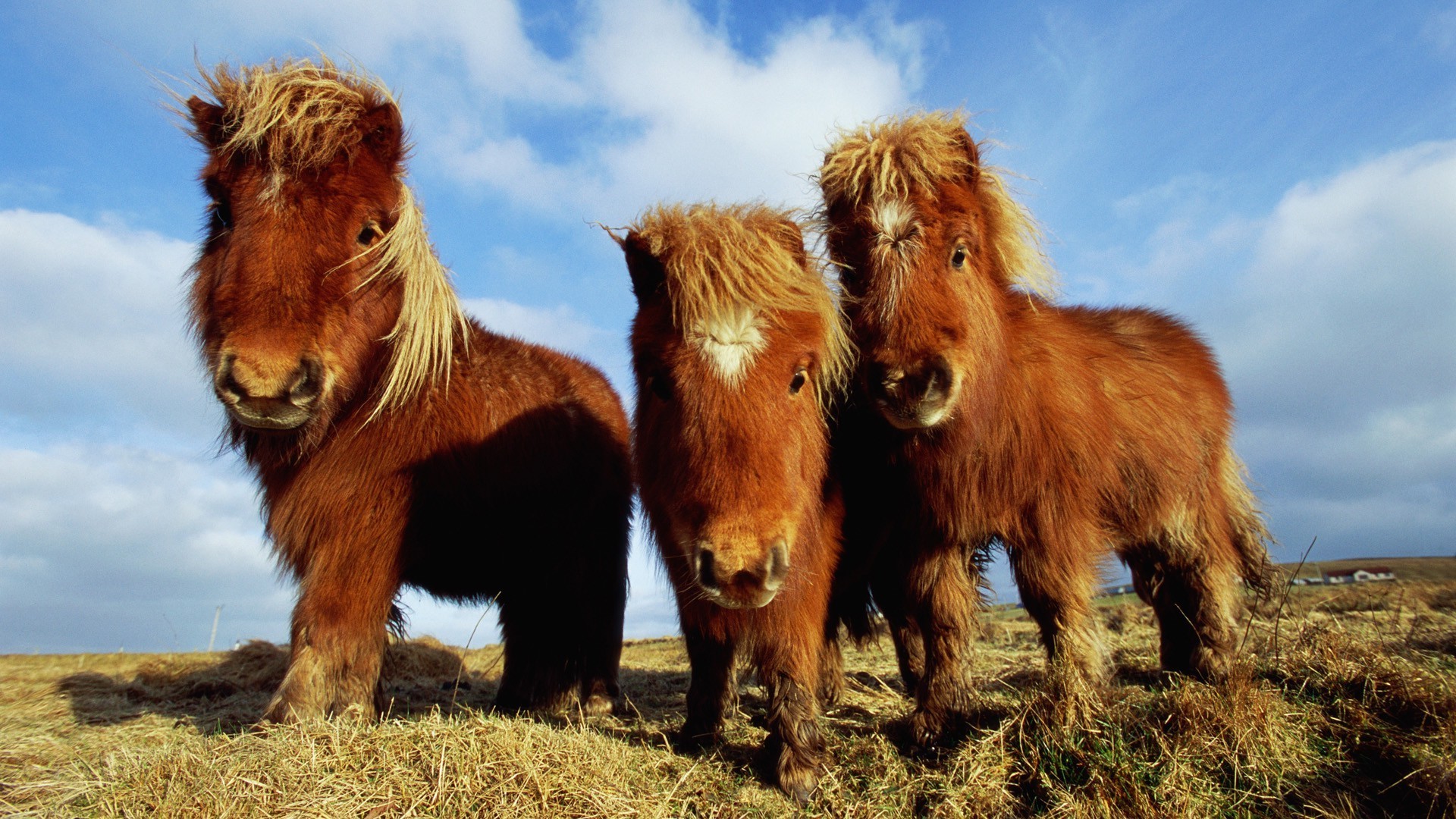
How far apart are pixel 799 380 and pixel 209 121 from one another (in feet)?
10.0

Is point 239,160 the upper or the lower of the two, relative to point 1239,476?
upper

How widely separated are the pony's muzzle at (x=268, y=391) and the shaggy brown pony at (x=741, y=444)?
135 cm

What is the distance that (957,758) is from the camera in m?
3.07

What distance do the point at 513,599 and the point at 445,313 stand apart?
1.72 m

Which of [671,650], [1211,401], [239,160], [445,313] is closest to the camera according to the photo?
[239,160]

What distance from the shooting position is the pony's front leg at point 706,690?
3.63m

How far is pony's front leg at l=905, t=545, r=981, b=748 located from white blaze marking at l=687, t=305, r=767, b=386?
1452 mm

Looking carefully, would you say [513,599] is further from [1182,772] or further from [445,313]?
[1182,772]

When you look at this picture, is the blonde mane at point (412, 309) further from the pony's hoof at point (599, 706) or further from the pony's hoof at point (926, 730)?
the pony's hoof at point (926, 730)

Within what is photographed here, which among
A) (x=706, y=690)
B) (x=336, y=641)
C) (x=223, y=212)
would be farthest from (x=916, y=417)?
(x=223, y=212)

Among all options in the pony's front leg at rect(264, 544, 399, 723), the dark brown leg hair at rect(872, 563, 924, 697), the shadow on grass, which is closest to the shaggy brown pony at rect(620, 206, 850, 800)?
the dark brown leg hair at rect(872, 563, 924, 697)

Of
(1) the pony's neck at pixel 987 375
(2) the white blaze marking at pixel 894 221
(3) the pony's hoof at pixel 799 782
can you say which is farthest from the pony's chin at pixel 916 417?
(3) the pony's hoof at pixel 799 782

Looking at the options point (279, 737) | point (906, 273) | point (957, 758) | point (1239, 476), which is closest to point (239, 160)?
point (279, 737)

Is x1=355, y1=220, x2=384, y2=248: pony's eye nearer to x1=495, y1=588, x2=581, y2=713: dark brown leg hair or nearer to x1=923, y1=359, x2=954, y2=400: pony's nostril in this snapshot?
x1=495, y1=588, x2=581, y2=713: dark brown leg hair
